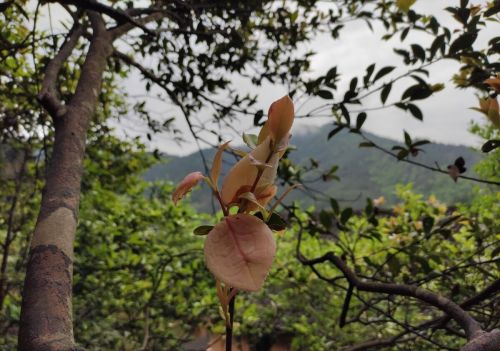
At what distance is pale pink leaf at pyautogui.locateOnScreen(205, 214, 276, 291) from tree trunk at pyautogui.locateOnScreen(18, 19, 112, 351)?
0.28 meters

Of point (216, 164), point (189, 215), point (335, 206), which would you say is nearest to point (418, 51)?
point (335, 206)

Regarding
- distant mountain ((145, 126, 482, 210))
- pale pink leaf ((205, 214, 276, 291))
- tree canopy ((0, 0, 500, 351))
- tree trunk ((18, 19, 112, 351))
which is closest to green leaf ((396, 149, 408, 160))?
tree canopy ((0, 0, 500, 351))

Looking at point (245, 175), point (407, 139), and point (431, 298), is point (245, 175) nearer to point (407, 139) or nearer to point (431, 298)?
point (431, 298)

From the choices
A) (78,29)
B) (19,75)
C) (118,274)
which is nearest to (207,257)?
(78,29)

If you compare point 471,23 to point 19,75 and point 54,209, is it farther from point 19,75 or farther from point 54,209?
point 19,75

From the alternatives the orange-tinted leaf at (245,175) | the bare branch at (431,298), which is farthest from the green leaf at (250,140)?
the bare branch at (431,298)

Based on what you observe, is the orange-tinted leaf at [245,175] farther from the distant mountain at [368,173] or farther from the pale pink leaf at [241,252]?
the distant mountain at [368,173]

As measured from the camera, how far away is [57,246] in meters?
0.70

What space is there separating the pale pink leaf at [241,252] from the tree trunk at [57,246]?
0.28 metres

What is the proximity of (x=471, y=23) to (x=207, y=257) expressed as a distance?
1.34 metres

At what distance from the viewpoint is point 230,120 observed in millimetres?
2391

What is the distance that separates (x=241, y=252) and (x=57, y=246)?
1.60ft

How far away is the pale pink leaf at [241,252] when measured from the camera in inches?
12.7

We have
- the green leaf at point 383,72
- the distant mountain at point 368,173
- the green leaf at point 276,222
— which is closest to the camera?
the green leaf at point 276,222
